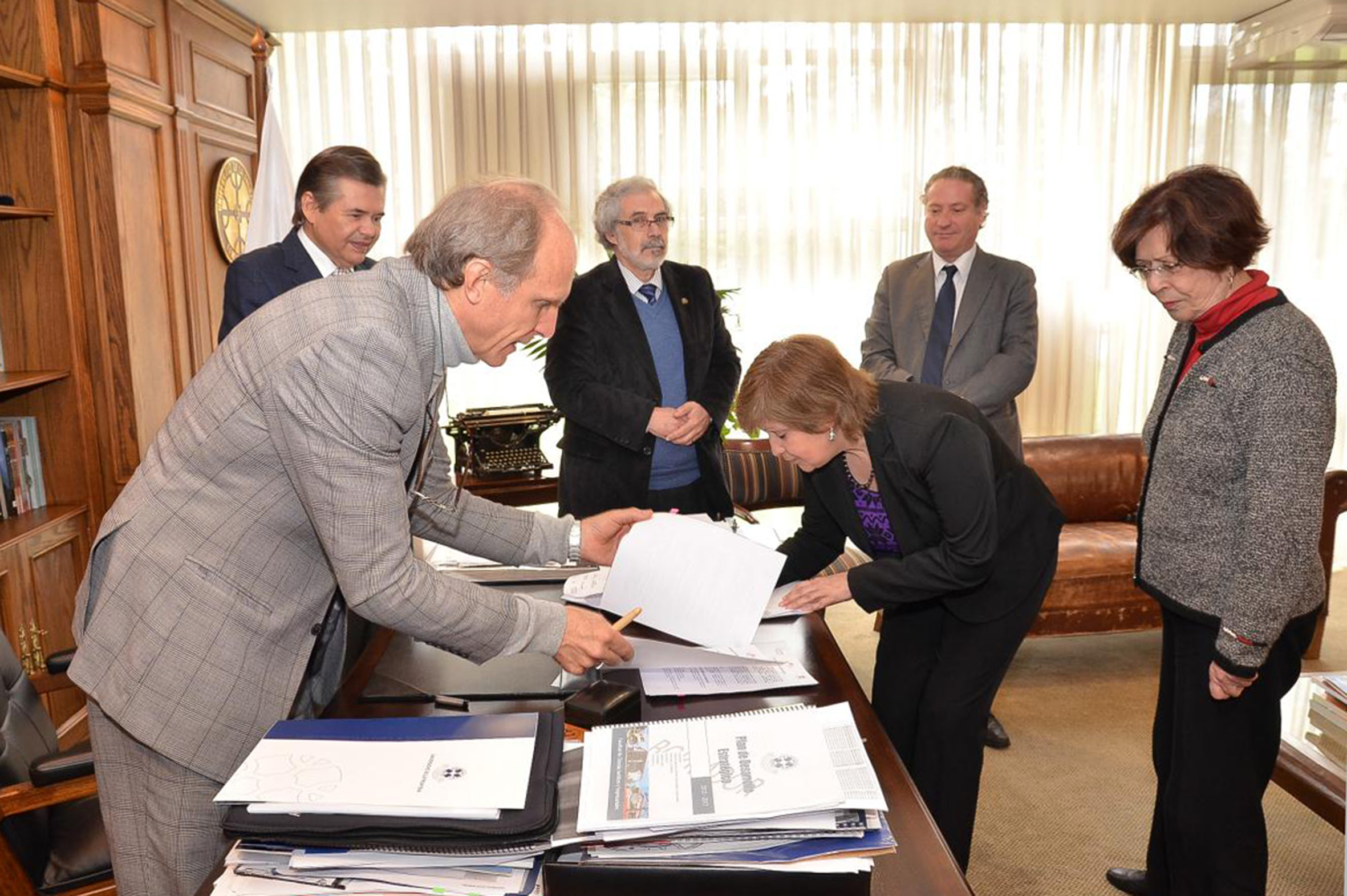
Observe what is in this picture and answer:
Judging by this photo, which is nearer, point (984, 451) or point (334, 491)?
point (334, 491)

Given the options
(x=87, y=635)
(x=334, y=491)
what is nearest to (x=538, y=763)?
(x=334, y=491)

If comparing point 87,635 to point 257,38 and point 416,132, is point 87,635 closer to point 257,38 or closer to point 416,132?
point 257,38

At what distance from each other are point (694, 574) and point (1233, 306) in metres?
1.03

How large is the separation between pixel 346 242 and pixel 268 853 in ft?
6.61

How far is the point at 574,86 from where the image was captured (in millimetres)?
5133

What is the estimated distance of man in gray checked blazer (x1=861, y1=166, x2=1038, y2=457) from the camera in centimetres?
336

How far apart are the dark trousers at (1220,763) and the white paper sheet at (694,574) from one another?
0.86 metres

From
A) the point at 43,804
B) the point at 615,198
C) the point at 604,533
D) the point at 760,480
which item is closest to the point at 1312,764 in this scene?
the point at 604,533

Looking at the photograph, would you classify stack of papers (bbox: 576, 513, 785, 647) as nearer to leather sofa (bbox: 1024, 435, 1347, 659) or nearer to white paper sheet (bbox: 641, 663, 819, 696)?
white paper sheet (bbox: 641, 663, 819, 696)

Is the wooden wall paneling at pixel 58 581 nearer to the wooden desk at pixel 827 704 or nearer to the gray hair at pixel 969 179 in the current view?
the wooden desk at pixel 827 704

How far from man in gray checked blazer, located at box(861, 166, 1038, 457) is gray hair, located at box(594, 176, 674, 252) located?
1.03 metres

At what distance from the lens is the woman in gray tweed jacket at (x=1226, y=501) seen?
1.68 m

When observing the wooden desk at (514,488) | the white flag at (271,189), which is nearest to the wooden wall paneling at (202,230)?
the white flag at (271,189)

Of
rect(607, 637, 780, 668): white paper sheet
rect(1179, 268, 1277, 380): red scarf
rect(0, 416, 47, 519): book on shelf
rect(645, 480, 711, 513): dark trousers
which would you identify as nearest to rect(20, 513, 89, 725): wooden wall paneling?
rect(0, 416, 47, 519): book on shelf
